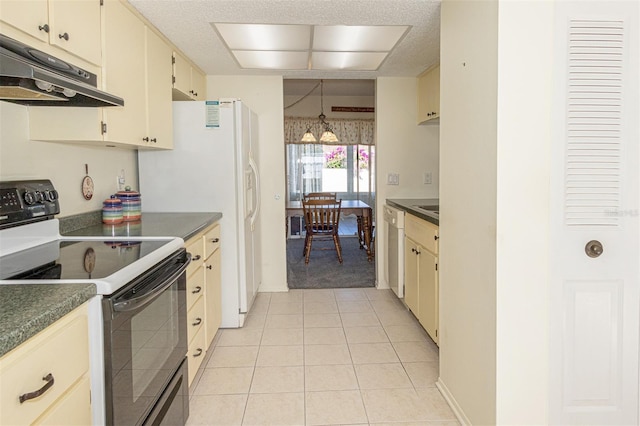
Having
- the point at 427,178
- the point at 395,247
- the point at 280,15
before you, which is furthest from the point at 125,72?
the point at 427,178

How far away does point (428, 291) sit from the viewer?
2.73 m

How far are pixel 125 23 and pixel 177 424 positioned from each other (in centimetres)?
200

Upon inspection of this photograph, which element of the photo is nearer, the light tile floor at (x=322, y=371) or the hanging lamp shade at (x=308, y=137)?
the light tile floor at (x=322, y=371)

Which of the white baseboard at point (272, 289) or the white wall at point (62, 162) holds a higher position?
the white wall at point (62, 162)

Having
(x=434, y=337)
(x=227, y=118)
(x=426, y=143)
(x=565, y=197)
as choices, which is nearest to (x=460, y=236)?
(x=565, y=197)

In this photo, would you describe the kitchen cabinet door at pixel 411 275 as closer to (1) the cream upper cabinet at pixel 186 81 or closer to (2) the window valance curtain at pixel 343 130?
(1) the cream upper cabinet at pixel 186 81

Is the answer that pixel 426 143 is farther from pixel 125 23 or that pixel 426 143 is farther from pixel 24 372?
pixel 24 372

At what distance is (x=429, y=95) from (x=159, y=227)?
2628 millimetres

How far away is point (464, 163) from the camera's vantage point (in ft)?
6.11

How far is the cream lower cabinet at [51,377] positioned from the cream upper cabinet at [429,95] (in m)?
3.15

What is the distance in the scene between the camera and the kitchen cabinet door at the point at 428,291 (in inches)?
102

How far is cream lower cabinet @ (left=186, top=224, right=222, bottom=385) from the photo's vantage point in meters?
2.17

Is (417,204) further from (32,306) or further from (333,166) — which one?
(333,166)

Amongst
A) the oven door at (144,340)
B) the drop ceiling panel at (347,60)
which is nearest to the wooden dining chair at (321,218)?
the drop ceiling panel at (347,60)
